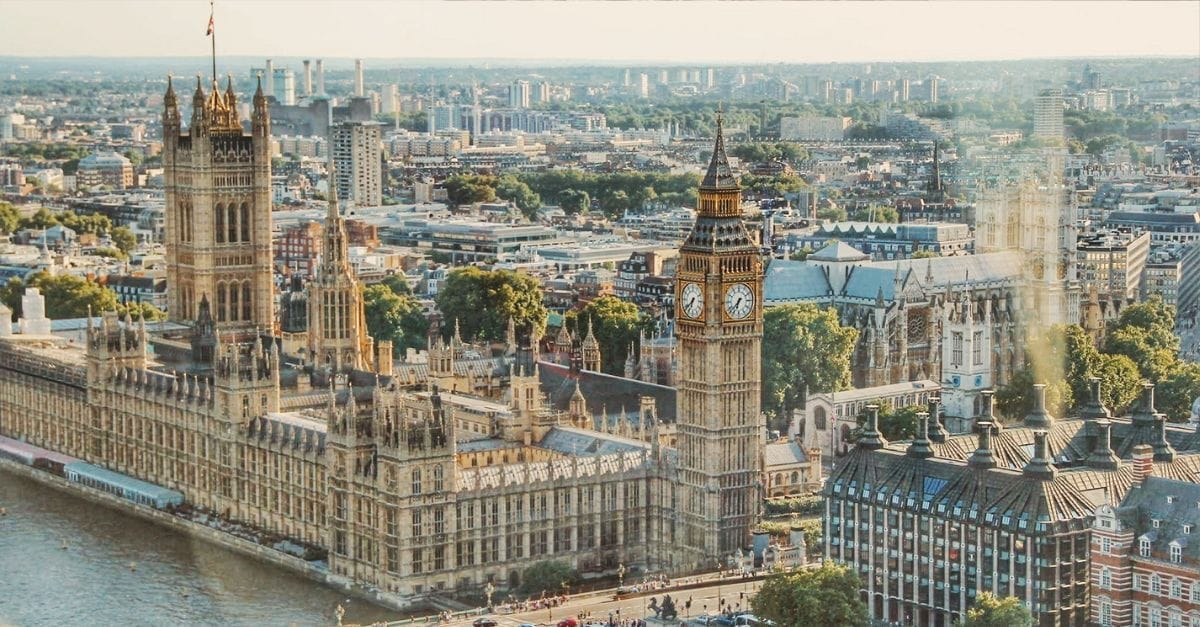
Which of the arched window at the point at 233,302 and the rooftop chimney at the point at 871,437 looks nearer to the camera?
the rooftop chimney at the point at 871,437

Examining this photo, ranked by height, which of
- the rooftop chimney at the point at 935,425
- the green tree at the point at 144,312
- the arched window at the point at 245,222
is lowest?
the green tree at the point at 144,312

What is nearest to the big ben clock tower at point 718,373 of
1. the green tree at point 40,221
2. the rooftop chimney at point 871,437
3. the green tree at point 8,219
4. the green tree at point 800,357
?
the rooftop chimney at point 871,437

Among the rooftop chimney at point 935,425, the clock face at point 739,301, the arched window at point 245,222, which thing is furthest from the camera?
the arched window at point 245,222

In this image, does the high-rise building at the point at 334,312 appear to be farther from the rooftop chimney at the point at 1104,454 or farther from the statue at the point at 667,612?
the rooftop chimney at the point at 1104,454

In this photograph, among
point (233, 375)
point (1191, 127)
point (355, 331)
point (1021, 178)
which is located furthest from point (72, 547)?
point (1191, 127)

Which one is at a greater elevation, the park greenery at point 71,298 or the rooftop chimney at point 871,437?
the rooftop chimney at point 871,437

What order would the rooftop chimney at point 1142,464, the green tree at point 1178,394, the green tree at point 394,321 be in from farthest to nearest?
the green tree at point 394,321 → the green tree at point 1178,394 → the rooftop chimney at point 1142,464

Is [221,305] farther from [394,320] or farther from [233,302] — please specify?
[394,320]

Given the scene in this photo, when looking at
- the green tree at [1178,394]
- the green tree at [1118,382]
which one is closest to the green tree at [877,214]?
the green tree at [1118,382]
